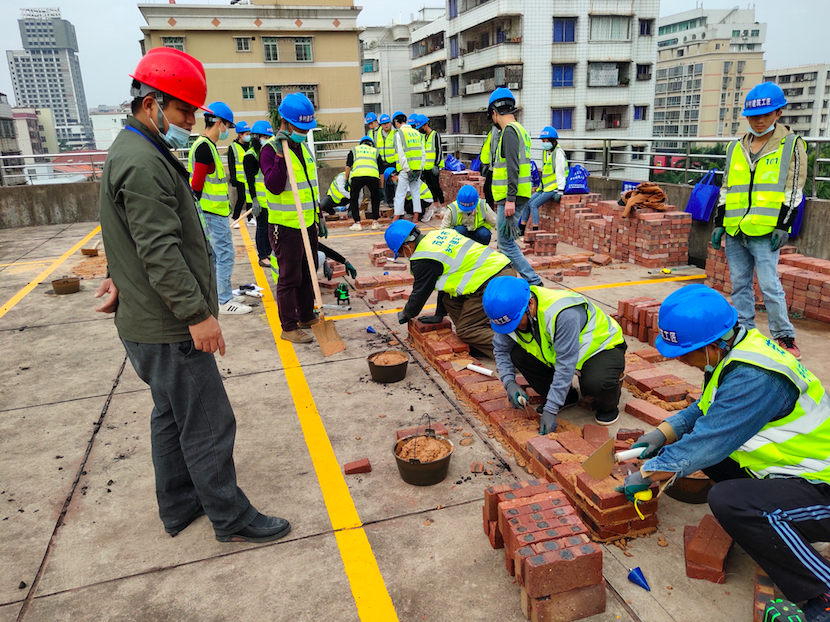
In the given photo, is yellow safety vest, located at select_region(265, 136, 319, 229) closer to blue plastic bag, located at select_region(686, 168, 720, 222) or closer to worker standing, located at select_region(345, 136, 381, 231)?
blue plastic bag, located at select_region(686, 168, 720, 222)

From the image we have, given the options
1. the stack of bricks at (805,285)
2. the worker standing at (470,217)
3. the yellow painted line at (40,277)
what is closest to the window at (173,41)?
the yellow painted line at (40,277)

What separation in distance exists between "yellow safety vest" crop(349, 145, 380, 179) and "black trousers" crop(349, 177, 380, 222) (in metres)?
0.10

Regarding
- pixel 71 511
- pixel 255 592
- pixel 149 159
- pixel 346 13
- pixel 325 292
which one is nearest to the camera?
pixel 149 159

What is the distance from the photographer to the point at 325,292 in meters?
7.89

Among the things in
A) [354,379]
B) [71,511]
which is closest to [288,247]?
[354,379]

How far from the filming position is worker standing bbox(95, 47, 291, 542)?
2.47 m

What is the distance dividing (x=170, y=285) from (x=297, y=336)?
3506mm

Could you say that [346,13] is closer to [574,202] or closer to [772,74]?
[574,202]

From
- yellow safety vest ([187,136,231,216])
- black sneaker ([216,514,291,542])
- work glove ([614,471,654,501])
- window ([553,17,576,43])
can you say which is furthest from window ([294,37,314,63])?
work glove ([614,471,654,501])

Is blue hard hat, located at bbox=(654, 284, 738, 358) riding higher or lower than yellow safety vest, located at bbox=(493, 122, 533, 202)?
lower

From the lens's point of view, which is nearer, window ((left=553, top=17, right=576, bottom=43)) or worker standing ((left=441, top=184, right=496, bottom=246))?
worker standing ((left=441, top=184, right=496, bottom=246))

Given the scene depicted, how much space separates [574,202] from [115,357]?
808 centimetres

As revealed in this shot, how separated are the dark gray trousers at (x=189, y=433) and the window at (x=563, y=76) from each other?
40702 millimetres

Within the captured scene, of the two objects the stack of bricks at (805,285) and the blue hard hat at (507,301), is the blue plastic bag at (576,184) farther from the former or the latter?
the blue hard hat at (507,301)
